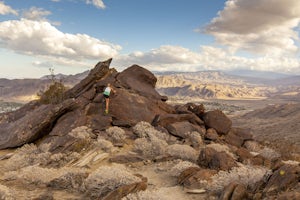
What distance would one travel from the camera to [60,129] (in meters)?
17.7

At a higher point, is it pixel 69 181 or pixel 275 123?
pixel 69 181

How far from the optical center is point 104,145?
49.5ft

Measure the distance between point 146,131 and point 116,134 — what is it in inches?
71.2

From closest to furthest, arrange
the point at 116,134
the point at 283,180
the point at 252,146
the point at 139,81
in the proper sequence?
the point at 283,180
the point at 116,134
the point at 252,146
the point at 139,81

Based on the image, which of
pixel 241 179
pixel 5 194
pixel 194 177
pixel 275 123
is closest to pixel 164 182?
pixel 194 177

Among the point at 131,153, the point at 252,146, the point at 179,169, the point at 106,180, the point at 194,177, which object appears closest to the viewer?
the point at 106,180

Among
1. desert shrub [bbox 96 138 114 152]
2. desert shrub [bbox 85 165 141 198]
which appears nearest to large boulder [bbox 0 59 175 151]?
desert shrub [bbox 96 138 114 152]

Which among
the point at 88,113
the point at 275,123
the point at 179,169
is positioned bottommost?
the point at 275,123

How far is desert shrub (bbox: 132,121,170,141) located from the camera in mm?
17062

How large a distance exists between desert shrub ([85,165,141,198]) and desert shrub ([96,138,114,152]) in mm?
A: 4483

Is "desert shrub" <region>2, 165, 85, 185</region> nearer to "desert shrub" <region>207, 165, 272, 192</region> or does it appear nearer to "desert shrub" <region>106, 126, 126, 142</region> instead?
"desert shrub" <region>106, 126, 126, 142</region>

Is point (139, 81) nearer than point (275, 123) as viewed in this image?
Yes

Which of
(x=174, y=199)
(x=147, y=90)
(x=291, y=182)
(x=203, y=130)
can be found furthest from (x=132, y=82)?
(x=291, y=182)

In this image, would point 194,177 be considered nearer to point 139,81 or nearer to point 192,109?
point 192,109
